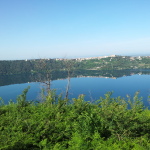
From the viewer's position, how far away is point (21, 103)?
1928 centimetres

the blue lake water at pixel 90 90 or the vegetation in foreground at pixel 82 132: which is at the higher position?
the vegetation in foreground at pixel 82 132

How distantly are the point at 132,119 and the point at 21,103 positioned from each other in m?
12.8

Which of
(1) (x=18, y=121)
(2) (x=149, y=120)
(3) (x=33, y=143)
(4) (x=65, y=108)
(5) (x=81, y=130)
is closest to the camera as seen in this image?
(3) (x=33, y=143)

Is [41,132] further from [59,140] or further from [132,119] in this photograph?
[132,119]

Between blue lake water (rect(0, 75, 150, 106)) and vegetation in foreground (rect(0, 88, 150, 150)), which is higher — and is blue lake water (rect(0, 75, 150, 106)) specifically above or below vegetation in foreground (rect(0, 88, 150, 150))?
below

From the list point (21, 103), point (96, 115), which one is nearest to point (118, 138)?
point (96, 115)

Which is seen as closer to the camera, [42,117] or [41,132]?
[41,132]

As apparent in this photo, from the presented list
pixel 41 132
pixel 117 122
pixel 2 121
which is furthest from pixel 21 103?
pixel 117 122

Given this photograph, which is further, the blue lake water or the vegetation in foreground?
the blue lake water

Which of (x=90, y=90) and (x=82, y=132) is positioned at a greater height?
(x=82, y=132)

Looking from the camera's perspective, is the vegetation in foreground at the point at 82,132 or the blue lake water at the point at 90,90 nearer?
the vegetation in foreground at the point at 82,132

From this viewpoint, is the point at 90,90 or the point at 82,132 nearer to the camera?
the point at 82,132

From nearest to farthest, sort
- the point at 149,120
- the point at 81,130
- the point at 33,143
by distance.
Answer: the point at 33,143 → the point at 81,130 → the point at 149,120

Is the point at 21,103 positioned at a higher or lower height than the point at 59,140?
higher
